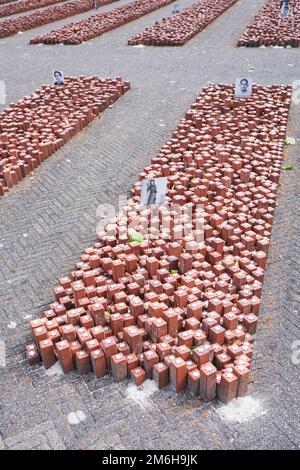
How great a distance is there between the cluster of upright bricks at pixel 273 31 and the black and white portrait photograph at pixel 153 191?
13278 millimetres

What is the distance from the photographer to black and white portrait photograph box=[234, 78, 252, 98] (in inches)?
390

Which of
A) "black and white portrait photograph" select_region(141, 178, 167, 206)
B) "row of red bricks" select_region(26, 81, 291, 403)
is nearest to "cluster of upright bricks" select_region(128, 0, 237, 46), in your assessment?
"row of red bricks" select_region(26, 81, 291, 403)

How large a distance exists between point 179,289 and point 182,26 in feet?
58.4

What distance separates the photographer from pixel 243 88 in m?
10.1

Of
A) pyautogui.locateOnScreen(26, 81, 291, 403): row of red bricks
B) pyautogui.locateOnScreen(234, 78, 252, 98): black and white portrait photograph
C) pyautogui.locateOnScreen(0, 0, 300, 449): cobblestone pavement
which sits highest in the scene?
pyautogui.locateOnScreen(234, 78, 252, 98): black and white portrait photograph

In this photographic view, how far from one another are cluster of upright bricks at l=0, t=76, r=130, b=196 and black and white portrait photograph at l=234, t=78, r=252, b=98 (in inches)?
132

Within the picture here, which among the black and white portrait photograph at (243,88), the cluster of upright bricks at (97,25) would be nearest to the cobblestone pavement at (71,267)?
the black and white portrait photograph at (243,88)

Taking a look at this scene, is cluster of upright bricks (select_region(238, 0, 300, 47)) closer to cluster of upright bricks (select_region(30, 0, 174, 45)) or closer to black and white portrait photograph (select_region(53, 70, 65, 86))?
cluster of upright bricks (select_region(30, 0, 174, 45))

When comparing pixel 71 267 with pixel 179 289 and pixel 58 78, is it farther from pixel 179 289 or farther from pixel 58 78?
pixel 58 78

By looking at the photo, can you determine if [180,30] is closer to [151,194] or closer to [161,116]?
[161,116]

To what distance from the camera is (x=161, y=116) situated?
10.6 metres

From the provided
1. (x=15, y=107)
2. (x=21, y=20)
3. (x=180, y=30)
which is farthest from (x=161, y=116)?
(x=21, y=20)
